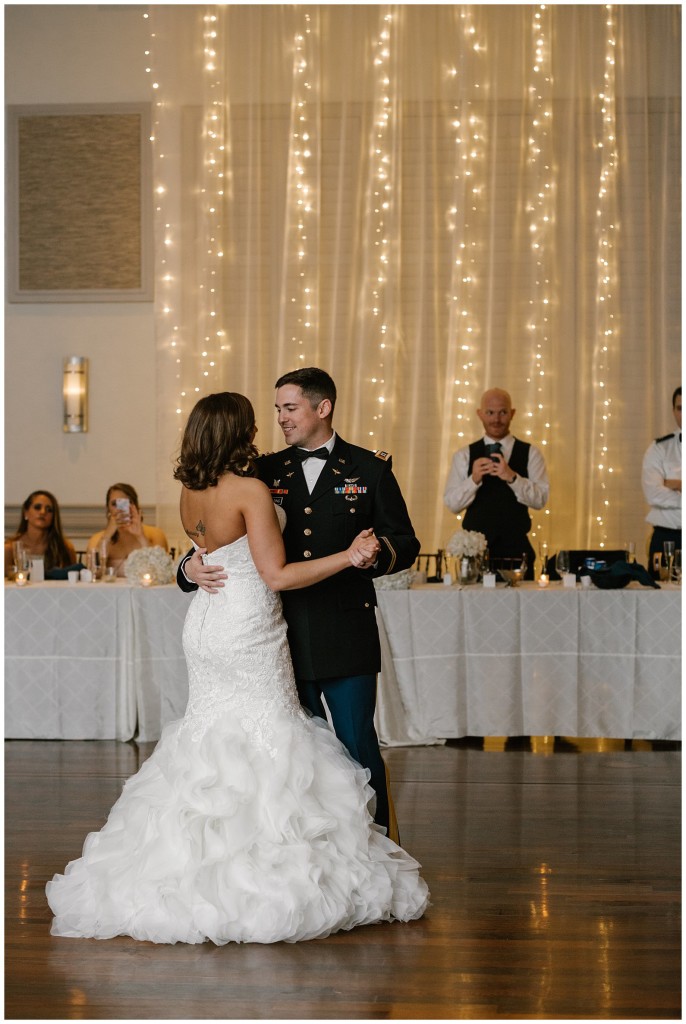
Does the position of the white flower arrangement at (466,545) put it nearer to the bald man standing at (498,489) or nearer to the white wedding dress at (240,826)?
the bald man standing at (498,489)

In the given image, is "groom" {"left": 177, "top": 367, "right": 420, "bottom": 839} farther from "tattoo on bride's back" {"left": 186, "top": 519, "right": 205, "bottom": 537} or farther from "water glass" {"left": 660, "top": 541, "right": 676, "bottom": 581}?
"water glass" {"left": 660, "top": 541, "right": 676, "bottom": 581}

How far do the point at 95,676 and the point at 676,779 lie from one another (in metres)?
2.86

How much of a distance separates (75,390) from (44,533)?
6.37ft

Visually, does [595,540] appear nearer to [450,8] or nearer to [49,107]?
[450,8]

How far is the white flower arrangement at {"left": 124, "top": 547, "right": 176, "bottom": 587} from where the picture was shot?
18.9ft

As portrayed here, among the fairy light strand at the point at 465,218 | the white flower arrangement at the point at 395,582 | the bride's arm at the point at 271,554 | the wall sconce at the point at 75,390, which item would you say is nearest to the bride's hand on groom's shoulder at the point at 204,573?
the bride's arm at the point at 271,554

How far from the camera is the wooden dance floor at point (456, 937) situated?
2.66 metres

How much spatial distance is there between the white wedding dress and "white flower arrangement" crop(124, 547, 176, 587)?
249cm

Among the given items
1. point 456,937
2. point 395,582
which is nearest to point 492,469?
point 395,582

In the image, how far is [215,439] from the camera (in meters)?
3.09

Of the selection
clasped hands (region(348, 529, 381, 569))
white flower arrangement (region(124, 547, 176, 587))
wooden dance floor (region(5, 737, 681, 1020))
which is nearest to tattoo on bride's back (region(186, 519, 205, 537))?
clasped hands (region(348, 529, 381, 569))

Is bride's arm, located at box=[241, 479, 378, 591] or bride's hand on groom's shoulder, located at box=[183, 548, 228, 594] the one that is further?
bride's hand on groom's shoulder, located at box=[183, 548, 228, 594]

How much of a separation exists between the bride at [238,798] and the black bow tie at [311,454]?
0.63ft

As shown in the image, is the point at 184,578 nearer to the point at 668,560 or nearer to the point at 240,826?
the point at 240,826
